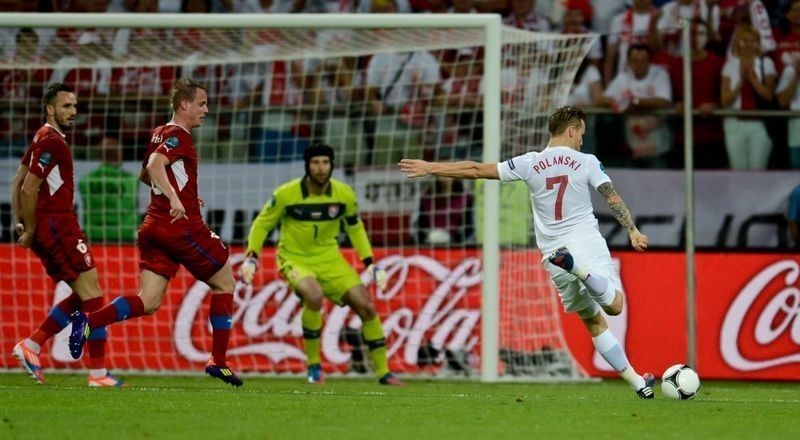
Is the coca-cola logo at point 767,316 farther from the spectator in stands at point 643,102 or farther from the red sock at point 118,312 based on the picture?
the red sock at point 118,312

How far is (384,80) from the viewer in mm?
15023

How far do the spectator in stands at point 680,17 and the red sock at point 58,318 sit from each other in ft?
25.0

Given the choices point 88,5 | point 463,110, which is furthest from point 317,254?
point 88,5

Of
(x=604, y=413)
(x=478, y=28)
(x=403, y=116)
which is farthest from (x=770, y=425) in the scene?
(x=403, y=116)

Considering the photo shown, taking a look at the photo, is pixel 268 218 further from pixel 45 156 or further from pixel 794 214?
pixel 794 214

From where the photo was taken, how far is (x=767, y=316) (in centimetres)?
1345

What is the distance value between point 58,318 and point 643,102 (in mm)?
7030

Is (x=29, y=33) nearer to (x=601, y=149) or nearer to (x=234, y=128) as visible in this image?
(x=234, y=128)

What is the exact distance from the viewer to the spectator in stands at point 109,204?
14141 millimetres

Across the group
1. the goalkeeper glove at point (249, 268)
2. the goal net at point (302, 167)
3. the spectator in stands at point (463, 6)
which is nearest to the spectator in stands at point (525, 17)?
the spectator in stands at point (463, 6)

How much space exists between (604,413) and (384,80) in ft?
24.3

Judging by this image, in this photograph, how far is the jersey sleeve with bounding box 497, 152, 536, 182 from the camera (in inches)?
365

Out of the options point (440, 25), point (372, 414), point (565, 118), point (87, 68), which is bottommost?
point (372, 414)

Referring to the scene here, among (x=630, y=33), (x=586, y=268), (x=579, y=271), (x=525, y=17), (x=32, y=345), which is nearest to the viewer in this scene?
(x=579, y=271)
